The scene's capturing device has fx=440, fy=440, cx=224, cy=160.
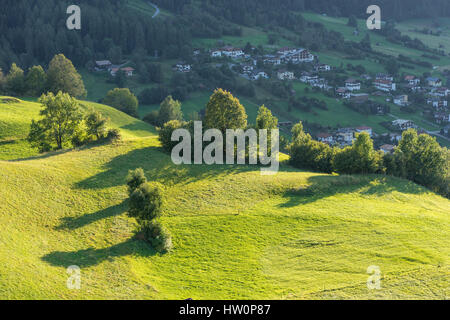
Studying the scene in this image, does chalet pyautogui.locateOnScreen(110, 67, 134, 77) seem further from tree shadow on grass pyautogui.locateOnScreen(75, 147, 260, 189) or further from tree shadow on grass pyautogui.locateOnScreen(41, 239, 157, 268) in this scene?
tree shadow on grass pyautogui.locateOnScreen(41, 239, 157, 268)

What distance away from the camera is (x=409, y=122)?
156 metres

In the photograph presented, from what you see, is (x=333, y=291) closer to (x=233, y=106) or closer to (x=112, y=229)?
(x=112, y=229)

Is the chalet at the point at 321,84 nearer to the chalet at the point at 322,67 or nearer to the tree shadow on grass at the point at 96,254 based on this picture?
the chalet at the point at 322,67

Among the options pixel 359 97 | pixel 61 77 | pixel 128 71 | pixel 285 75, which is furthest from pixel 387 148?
pixel 128 71

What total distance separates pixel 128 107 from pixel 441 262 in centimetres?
8990

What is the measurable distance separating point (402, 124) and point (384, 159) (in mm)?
88788

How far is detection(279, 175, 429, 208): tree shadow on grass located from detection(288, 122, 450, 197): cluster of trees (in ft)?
9.54

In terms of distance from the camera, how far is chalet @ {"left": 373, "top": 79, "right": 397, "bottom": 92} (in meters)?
180

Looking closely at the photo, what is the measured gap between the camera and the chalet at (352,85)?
582ft

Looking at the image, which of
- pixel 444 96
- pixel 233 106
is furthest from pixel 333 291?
pixel 444 96

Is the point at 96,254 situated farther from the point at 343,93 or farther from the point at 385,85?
the point at 385,85

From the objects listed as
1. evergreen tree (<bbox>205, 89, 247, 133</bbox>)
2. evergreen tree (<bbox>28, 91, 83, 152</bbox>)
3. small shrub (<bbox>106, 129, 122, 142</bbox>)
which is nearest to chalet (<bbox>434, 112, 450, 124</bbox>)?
evergreen tree (<bbox>205, 89, 247, 133</bbox>)

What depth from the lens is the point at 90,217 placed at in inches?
1871

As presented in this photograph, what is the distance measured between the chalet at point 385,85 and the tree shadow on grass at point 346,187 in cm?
12081
